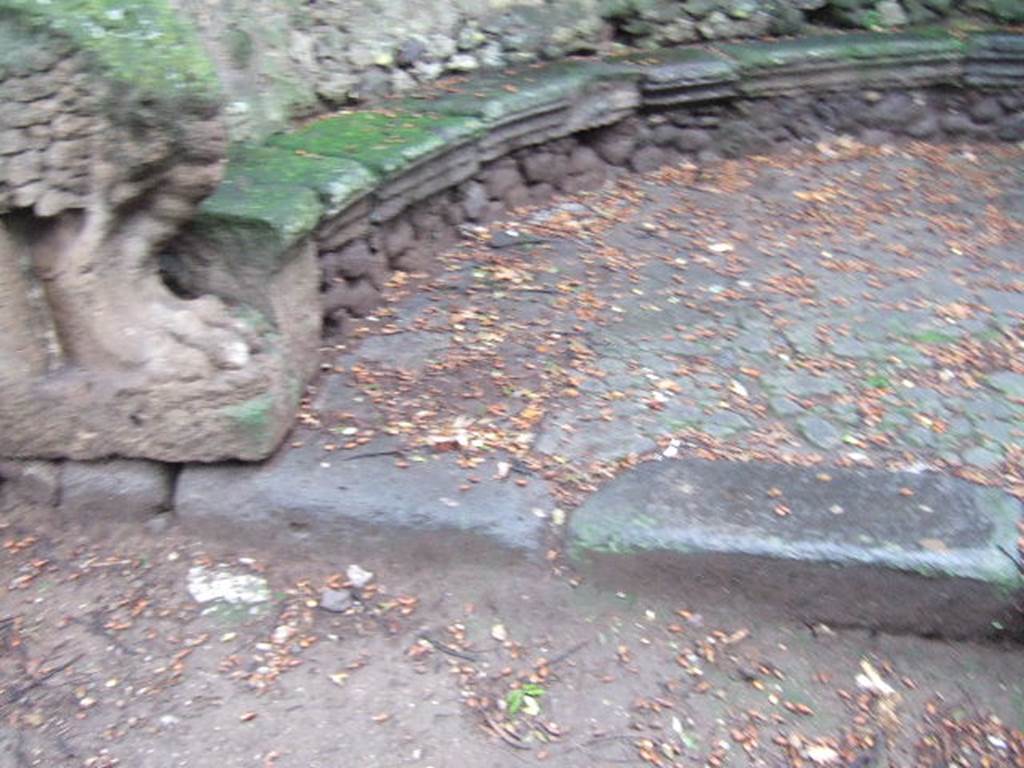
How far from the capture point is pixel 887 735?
97.0 inches

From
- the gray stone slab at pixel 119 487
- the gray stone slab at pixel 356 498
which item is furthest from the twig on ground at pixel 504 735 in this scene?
the gray stone slab at pixel 119 487

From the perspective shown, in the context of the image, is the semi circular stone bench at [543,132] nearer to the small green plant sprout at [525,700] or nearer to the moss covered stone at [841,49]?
the moss covered stone at [841,49]

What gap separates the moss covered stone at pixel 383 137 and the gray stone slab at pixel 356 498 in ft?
3.50

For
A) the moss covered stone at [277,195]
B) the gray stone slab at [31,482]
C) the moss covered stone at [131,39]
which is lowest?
the gray stone slab at [31,482]

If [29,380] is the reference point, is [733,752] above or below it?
below

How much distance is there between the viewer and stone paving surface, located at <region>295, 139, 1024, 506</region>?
9.95 feet

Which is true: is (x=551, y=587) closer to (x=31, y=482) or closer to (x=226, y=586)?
(x=226, y=586)

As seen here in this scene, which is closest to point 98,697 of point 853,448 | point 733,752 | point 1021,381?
point 733,752

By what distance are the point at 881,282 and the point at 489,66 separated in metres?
1.86

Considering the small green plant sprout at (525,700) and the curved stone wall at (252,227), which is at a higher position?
the curved stone wall at (252,227)

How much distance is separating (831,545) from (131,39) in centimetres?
193

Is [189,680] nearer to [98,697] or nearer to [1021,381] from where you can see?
[98,697]

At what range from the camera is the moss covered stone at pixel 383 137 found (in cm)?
362

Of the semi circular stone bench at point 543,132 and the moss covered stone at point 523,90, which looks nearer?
the semi circular stone bench at point 543,132
